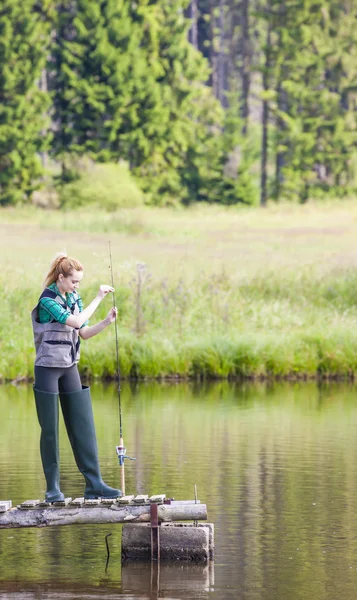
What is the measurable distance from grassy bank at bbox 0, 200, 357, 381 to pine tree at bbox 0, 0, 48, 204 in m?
16.0

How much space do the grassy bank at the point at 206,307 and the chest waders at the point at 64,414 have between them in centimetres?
1273

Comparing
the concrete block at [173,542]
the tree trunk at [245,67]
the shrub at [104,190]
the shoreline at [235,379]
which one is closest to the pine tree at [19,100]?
the shrub at [104,190]

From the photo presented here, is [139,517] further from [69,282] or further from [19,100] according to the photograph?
[19,100]

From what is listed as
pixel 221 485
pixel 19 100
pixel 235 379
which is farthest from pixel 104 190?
pixel 221 485

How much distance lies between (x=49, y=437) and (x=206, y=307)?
16.2 meters

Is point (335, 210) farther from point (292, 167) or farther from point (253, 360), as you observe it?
point (253, 360)

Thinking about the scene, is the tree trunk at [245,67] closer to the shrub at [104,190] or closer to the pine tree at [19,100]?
the pine tree at [19,100]

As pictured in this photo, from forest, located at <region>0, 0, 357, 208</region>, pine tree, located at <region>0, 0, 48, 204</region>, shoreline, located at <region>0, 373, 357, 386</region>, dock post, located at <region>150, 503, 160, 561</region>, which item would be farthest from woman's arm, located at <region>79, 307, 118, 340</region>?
pine tree, located at <region>0, 0, 48, 204</region>

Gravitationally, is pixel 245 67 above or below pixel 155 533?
above

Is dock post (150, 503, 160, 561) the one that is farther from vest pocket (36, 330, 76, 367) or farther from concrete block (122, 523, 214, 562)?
vest pocket (36, 330, 76, 367)

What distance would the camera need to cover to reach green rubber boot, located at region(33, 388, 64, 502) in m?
10.4

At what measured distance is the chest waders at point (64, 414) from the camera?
34.1 ft

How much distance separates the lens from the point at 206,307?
26.7 meters

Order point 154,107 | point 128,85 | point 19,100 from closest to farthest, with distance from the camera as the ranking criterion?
1. point 19,100
2. point 128,85
3. point 154,107
